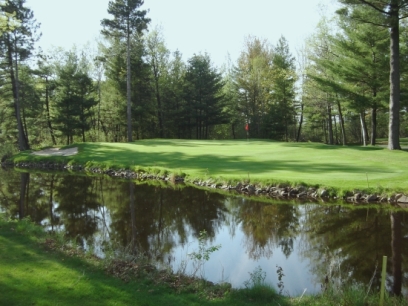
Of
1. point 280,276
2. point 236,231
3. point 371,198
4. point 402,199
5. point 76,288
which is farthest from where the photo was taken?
point 371,198

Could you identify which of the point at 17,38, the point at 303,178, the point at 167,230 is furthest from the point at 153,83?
the point at 167,230

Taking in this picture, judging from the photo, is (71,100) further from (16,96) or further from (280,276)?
(280,276)

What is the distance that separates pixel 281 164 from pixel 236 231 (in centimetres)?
918

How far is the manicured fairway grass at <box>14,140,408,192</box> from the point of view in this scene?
1373 cm

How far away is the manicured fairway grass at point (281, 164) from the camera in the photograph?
541 inches

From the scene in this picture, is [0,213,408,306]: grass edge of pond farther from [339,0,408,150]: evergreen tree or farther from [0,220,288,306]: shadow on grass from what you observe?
[339,0,408,150]: evergreen tree

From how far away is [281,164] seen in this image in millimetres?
18516

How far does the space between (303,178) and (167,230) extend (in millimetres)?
6967

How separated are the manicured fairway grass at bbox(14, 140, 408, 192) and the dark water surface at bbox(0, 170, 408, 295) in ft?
6.08

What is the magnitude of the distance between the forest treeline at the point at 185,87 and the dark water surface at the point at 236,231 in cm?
1639

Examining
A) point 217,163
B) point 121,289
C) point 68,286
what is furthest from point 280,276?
point 217,163

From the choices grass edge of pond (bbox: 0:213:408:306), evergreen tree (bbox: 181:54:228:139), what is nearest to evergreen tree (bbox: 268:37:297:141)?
evergreen tree (bbox: 181:54:228:139)

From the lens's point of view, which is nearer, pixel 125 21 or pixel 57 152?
pixel 57 152

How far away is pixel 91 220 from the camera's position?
1141cm
